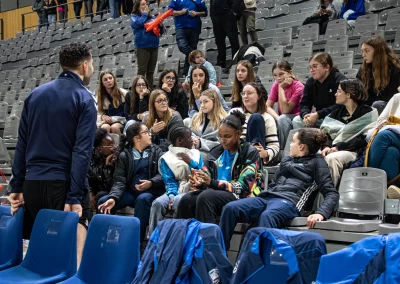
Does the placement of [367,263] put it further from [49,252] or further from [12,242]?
[12,242]

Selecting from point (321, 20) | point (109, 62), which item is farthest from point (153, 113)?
point (109, 62)

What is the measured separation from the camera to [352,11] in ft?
28.3

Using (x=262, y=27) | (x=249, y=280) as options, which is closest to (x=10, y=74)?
(x=262, y=27)

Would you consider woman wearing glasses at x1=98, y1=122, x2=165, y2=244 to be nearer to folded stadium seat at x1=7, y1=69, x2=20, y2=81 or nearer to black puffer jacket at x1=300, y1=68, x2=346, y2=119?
black puffer jacket at x1=300, y1=68, x2=346, y2=119

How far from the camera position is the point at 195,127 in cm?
552

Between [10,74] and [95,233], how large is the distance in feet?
41.6

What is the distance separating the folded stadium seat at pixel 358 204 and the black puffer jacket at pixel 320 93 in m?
1.23

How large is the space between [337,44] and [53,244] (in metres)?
5.34

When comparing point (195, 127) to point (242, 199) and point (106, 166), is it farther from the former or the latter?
point (242, 199)

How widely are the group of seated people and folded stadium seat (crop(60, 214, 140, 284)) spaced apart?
1.07 m

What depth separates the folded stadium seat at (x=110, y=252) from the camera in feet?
9.75

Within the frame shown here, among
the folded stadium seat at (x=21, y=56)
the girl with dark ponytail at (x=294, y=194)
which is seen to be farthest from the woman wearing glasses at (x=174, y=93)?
the folded stadium seat at (x=21, y=56)

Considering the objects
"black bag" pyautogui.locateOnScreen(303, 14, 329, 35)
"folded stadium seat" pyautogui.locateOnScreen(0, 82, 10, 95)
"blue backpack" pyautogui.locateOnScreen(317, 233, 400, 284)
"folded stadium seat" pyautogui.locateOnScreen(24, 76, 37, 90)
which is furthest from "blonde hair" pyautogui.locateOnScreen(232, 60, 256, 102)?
"folded stadium seat" pyautogui.locateOnScreen(0, 82, 10, 95)

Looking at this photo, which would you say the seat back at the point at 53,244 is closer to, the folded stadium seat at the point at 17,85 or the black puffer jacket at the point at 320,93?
the black puffer jacket at the point at 320,93
